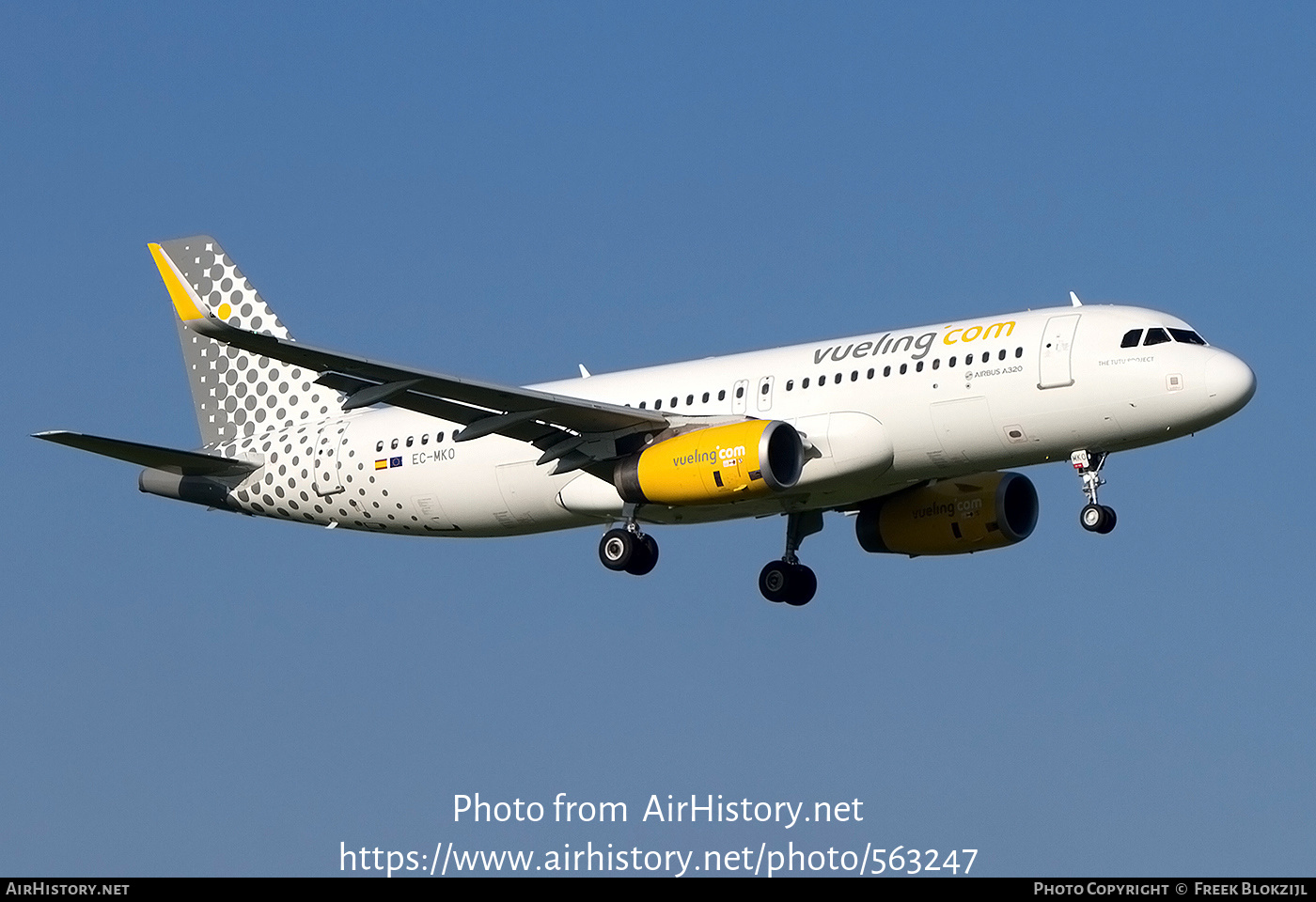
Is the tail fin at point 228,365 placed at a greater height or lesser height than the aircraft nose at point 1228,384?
greater

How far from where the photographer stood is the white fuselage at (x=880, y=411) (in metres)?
41.4

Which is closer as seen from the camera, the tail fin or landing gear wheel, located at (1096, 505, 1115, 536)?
landing gear wheel, located at (1096, 505, 1115, 536)

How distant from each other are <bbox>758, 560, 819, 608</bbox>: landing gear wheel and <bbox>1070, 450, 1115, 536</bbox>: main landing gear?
28.0 ft

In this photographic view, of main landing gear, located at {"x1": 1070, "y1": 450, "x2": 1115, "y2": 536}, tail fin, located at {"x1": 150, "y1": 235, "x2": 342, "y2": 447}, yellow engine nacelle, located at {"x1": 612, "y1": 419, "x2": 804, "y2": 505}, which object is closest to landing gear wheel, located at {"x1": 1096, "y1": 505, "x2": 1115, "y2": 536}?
main landing gear, located at {"x1": 1070, "y1": 450, "x2": 1115, "y2": 536}

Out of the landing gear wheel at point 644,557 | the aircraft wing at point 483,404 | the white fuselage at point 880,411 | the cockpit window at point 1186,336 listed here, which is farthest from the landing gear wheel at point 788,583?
the cockpit window at point 1186,336

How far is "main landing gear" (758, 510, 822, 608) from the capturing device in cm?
4938

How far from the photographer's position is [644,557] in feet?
148

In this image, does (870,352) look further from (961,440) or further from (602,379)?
(602,379)

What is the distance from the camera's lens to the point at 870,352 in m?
43.8

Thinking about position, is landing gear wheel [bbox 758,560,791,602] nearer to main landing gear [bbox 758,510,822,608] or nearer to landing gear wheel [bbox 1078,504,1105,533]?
main landing gear [bbox 758,510,822,608]

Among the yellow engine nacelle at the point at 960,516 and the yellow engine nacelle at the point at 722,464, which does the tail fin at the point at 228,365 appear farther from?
the yellow engine nacelle at the point at 960,516

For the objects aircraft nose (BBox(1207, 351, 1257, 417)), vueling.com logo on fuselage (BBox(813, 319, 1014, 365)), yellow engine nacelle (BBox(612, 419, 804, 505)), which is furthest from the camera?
vueling.com logo on fuselage (BBox(813, 319, 1014, 365))
